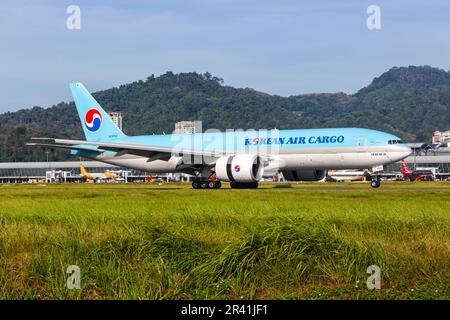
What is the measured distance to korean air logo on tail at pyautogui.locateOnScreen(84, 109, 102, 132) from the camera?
63.4 metres

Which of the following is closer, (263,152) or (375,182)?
(375,182)

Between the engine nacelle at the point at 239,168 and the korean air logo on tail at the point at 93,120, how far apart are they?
17.2 m

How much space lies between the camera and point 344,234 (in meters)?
16.6

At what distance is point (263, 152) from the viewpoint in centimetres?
5325

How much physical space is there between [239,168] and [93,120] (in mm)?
19847

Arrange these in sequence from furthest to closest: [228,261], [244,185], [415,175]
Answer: [415,175] → [244,185] → [228,261]

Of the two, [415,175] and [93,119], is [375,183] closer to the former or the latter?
[93,119]

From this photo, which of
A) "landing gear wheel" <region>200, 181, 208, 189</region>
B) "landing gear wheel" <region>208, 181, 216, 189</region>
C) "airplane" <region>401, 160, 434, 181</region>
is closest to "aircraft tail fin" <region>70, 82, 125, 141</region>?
"landing gear wheel" <region>200, 181, 208, 189</region>

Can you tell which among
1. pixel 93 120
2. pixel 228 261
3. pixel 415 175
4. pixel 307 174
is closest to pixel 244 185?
pixel 307 174

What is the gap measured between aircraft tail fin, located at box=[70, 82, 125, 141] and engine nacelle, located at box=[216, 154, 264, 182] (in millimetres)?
16276

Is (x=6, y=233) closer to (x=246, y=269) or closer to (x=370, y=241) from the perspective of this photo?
(x=246, y=269)

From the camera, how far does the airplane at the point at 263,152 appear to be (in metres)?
50.8

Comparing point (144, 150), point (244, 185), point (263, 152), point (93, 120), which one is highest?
point (93, 120)
